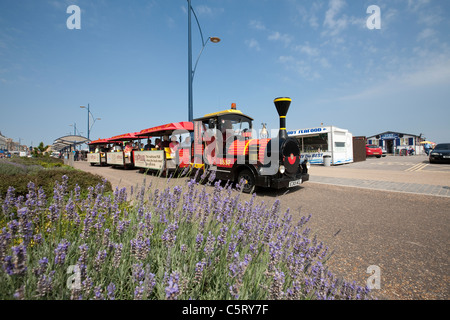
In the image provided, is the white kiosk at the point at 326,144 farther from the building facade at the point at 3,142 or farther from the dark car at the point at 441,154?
the building facade at the point at 3,142

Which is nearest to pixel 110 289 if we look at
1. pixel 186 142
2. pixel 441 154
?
pixel 186 142

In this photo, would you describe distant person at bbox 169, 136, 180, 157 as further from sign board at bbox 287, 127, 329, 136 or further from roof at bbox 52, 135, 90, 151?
roof at bbox 52, 135, 90, 151

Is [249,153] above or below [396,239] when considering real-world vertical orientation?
above

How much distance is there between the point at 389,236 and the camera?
3.57 m

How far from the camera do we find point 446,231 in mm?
3754

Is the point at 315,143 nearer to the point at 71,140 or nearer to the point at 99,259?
the point at 99,259

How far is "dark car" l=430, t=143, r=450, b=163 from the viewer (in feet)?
56.1

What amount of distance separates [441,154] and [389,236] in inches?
808
